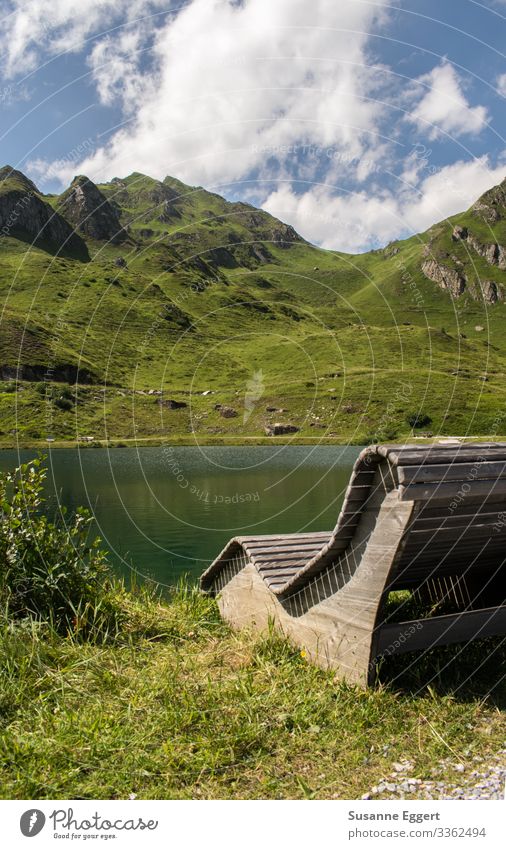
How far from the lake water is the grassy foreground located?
120 inches

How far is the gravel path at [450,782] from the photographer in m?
4.12

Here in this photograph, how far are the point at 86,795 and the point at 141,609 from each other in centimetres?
397

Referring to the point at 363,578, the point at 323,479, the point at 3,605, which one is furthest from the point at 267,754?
the point at 323,479

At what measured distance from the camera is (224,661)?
6316 mm

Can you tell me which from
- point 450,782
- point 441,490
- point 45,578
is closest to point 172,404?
point 45,578

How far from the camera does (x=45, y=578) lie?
6.98 meters

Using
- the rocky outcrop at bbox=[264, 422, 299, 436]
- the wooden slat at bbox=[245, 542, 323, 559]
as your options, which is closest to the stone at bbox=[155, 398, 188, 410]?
the rocky outcrop at bbox=[264, 422, 299, 436]

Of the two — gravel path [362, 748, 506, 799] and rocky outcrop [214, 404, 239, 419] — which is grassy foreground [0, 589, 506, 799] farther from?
rocky outcrop [214, 404, 239, 419]

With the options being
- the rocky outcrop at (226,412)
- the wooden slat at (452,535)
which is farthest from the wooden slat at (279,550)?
the rocky outcrop at (226,412)

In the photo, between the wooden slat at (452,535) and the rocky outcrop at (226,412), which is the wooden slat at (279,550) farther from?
the rocky outcrop at (226,412)

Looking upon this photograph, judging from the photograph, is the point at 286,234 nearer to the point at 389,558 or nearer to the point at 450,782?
the point at 389,558

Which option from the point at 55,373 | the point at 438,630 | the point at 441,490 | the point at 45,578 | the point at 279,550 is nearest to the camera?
the point at 441,490

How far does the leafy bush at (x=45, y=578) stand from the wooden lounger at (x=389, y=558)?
1823mm

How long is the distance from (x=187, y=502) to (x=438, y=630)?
31.3m
